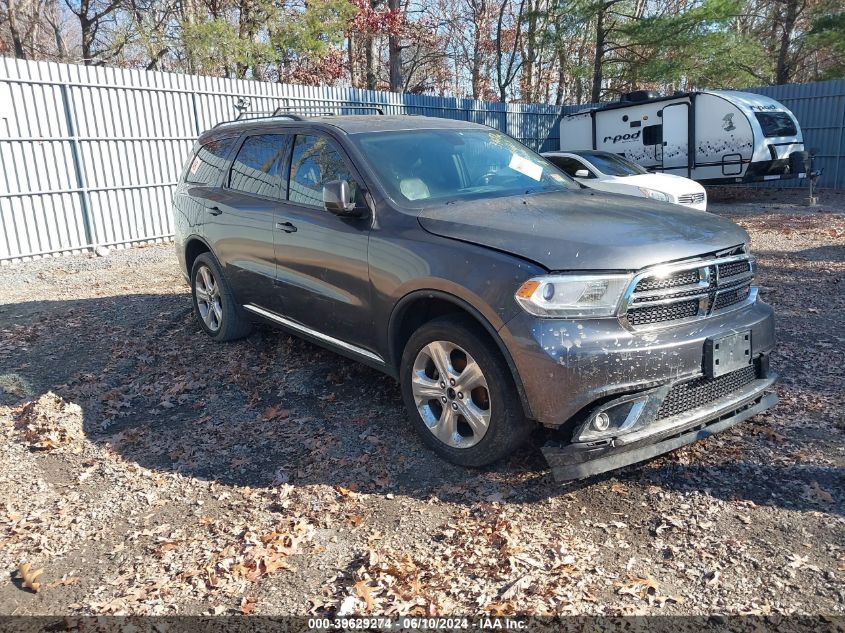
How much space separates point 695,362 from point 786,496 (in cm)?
85

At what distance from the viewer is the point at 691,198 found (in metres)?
10.9

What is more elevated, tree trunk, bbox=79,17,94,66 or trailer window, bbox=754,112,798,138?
tree trunk, bbox=79,17,94,66

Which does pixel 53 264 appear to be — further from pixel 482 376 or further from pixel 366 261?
pixel 482 376

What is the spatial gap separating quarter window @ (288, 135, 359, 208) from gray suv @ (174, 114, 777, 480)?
15mm

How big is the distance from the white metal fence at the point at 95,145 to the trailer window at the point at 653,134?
869 cm

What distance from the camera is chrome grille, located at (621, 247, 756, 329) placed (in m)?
3.07

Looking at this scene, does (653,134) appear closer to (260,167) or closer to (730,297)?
(260,167)

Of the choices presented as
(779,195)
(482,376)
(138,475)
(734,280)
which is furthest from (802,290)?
(779,195)

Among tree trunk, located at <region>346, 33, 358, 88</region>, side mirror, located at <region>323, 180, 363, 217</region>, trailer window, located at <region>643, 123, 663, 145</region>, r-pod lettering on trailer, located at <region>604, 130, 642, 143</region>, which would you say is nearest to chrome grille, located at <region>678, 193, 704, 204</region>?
trailer window, located at <region>643, 123, 663, 145</region>

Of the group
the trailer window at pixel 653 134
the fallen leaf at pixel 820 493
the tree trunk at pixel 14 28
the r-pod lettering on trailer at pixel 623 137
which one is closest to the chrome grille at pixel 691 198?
the trailer window at pixel 653 134

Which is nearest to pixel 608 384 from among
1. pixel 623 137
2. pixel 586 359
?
pixel 586 359

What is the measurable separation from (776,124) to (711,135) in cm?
140

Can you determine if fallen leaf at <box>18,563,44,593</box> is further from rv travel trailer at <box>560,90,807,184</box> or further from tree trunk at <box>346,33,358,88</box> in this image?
tree trunk at <box>346,33,358,88</box>

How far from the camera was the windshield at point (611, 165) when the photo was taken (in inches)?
467
